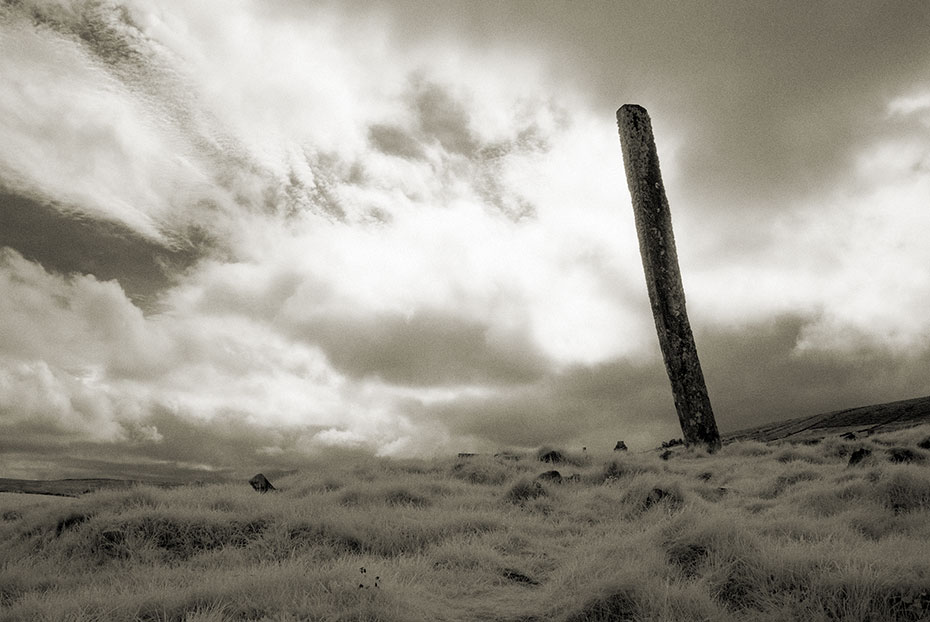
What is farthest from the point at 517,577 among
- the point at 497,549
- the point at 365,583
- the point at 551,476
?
the point at 551,476

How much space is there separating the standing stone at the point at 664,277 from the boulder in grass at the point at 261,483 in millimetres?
6611

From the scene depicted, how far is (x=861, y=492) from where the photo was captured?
5.52m

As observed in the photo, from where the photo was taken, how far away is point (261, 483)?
7910mm

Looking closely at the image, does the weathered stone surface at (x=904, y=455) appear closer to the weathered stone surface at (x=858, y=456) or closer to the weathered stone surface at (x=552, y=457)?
the weathered stone surface at (x=858, y=456)

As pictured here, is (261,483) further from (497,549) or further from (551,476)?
(497,549)

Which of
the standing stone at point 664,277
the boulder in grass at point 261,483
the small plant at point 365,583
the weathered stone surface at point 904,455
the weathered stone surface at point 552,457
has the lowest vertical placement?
the weathered stone surface at point 904,455

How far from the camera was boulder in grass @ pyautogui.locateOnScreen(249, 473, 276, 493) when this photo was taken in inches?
305

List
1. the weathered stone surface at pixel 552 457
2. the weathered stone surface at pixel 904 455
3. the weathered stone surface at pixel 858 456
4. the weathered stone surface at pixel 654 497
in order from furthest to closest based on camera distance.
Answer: the weathered stone surface at pixel 552 457, the weathered stone surface at pixel 858 456, the weathered stone surface at pixel 904 455, the weathered stone surface at pixel 654 497

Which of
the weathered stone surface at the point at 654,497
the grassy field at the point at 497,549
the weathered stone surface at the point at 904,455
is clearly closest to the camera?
the grassy field at the point at 497,549

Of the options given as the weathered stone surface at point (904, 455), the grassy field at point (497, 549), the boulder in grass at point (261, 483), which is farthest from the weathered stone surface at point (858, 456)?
the boulder in grass at point (261, 483)

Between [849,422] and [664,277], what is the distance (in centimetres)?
520

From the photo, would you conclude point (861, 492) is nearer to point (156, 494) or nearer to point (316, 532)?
point (316, 532)

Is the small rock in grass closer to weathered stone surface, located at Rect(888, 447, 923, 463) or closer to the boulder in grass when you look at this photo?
the boulder in grass

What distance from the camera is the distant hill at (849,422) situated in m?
10.7
